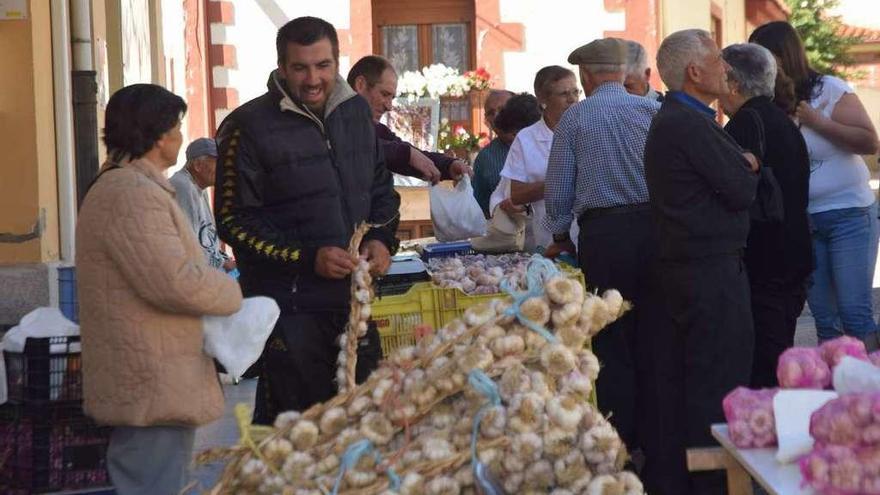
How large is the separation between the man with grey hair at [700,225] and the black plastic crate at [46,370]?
2218 millimetres

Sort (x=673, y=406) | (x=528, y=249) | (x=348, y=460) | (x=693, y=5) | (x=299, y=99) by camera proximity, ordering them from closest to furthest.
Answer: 1. (x=348, y=460)
2. (x=299, y=99)
3. (x=673, y=406)
4. (x=528, y=249)
5. (x=693, y=5)

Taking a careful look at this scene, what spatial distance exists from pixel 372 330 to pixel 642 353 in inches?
63.8

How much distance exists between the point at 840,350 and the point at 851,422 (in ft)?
2.15

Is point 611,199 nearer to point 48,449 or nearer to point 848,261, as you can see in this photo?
point 848,261

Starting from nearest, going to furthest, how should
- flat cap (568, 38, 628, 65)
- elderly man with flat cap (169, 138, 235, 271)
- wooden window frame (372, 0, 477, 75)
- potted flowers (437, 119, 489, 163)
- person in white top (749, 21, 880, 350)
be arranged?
flat cap (568, 38, 628, 65) → person in white top (749, 21, 880, 350) → elderly man with flat cap (169, 138, 235, 271) → potted flowers (437, 119, 489, 163) → wooden window frame (372, 0, 477, 75)

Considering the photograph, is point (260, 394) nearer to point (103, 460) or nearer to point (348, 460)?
point (103, 460)

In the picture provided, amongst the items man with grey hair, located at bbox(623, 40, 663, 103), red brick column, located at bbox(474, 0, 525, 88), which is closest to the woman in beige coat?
man with grey hair, located at bbox(623, 40, 663, 103)

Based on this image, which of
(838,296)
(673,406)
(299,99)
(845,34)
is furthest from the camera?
(845,34)

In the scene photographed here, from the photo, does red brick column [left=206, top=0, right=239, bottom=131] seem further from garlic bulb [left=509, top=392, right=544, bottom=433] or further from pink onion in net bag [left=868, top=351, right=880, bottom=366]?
garlic bulb [left=509, top=392, right=544, bottom=433]

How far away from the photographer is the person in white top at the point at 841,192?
23.6 feet

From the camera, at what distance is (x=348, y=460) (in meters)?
3.27

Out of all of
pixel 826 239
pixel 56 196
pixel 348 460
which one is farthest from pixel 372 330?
pixel 56 196

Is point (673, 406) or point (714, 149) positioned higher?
point (714, 149)

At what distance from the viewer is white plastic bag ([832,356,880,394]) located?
3.16m
